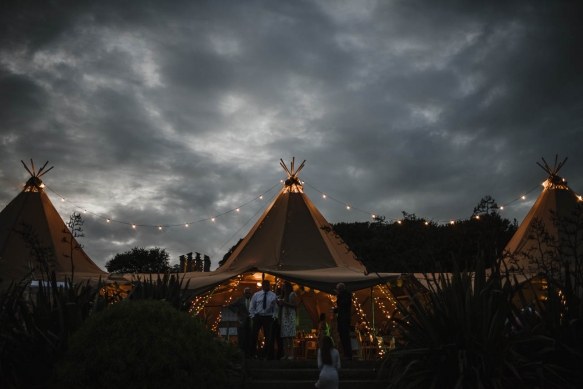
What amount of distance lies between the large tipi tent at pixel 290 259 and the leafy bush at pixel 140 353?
304 inches

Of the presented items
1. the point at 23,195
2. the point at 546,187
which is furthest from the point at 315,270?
the point at 23,195

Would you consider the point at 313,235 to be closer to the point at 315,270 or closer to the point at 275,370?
the point at 315,270

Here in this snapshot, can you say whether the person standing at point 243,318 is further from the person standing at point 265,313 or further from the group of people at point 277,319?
the person standing at point 265,313

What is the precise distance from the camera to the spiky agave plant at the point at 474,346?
5258 mm

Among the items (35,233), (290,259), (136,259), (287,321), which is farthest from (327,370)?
(136,259)

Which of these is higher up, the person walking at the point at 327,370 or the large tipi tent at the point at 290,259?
the large tipi tent at the point at 290,259

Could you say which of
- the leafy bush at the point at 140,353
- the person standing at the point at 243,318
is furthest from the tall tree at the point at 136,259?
the leafy bush at the point at 140,353

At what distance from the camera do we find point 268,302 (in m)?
10.4

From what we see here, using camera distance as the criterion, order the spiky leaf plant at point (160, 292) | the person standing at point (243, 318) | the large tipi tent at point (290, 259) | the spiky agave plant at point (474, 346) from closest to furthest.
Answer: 1. the spiky agave plant at point (474, 346)
2. the spiky leaf plant at point (160, 292)
3. the person standing at point (243, 318)
4. the large tipi tent at point (290, 259)

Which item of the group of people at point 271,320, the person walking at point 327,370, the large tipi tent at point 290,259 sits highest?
the large tipi tent at point 290,259

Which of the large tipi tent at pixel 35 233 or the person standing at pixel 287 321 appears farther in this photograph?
the large tipi tent at pixel 35 233

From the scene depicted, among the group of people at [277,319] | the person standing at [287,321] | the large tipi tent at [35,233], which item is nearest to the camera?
the group of people at [277,319]

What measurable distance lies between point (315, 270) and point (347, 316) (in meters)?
4.24

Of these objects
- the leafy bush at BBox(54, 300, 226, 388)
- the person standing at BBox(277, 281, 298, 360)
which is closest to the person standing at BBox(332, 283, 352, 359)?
the person standing at BBox(277, 281, 298, 360)
